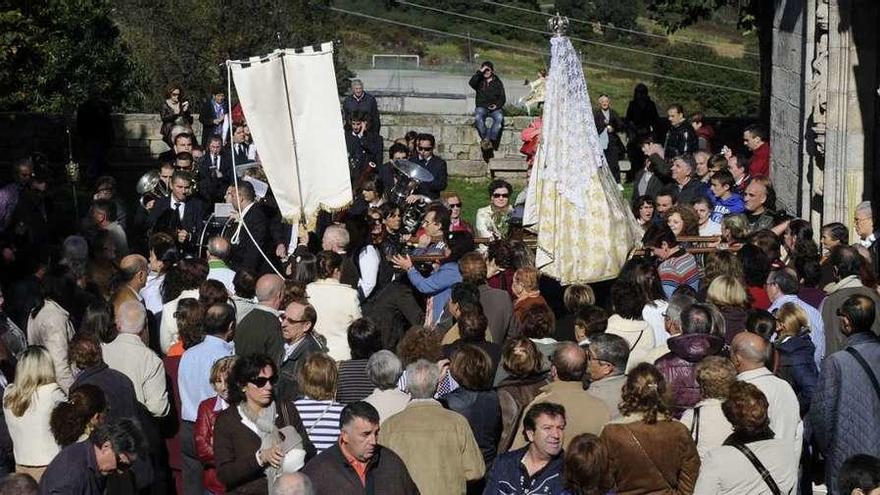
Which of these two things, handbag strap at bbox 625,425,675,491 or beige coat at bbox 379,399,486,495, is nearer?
handbag strap at bbox 625,425,675,491

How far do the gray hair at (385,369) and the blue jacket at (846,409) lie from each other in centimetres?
250

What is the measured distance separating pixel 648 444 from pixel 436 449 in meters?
1.10

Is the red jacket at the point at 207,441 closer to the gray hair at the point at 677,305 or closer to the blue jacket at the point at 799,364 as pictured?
the gray hair at the point at 677,305

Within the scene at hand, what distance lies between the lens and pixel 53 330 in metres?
11.0

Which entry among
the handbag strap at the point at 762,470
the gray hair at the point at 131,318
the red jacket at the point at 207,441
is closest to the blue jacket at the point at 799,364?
the handbag strap at the point at 762,470

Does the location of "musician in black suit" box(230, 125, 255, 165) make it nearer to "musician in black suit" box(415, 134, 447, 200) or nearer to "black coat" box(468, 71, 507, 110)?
"musician in black suit" box(415, 134, 447, 200)

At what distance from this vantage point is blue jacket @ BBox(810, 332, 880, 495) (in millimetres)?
9484

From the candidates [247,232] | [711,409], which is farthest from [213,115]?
[711,409]

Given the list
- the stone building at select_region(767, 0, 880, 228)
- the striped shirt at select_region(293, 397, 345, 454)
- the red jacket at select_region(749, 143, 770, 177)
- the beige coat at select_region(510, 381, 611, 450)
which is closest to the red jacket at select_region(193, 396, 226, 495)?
the striped shirt at select_region(293, 397, 345, 454)

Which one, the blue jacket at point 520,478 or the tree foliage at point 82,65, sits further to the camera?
Answer: the tree foliage at point 82,65

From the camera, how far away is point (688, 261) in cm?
1264

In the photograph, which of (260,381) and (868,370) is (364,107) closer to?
(868,370)

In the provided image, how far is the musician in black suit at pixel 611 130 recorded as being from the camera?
21.2 m

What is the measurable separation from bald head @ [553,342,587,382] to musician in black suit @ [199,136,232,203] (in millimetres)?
9572
